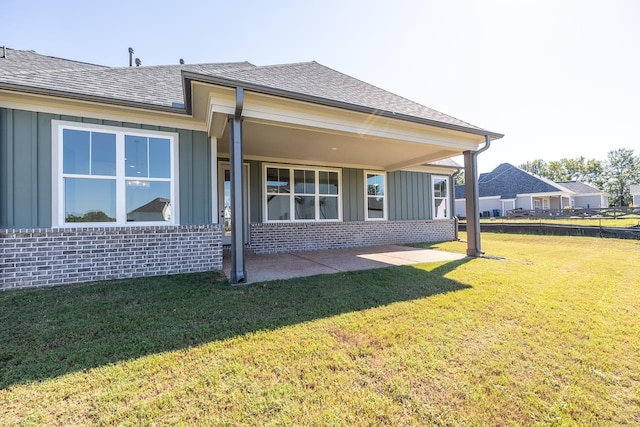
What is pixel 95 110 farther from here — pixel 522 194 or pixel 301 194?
pixel 522 194

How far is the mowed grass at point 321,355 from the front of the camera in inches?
70.3

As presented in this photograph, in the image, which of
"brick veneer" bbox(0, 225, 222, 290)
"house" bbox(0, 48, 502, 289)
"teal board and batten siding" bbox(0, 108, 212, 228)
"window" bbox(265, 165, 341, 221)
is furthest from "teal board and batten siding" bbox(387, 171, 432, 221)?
"teal board and batten siding" bbox(0, 108, 212, 228)

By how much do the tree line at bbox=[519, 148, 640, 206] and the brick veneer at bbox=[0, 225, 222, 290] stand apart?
58.4 m

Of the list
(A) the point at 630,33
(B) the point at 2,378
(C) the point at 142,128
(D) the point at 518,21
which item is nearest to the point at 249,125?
(C) the point at 142,128

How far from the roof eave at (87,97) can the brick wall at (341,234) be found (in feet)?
13.1

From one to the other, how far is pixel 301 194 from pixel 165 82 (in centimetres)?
472

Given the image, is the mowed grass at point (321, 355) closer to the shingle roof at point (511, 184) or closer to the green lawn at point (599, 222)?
the green lawn at point (599, 222)

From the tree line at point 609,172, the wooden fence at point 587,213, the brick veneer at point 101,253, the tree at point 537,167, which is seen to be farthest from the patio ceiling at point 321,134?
the tree at point 537,167

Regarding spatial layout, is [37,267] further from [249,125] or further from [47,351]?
[249,125]

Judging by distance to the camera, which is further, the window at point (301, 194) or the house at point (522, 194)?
the house at point (522, 194)

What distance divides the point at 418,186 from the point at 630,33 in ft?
21.8

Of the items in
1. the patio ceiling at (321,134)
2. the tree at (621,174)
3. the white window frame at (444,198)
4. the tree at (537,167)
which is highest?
the tree at (537,167)

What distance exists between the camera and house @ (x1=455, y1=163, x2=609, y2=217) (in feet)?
88.8

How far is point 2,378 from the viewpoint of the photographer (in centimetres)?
205
